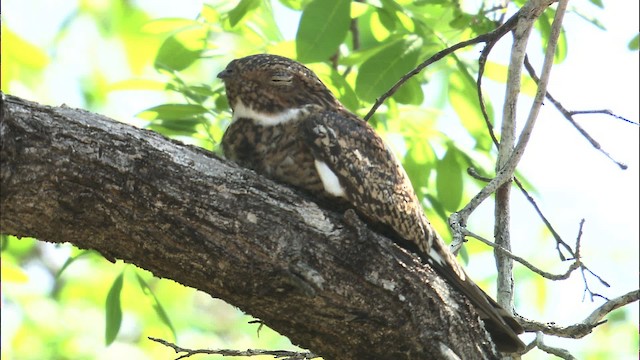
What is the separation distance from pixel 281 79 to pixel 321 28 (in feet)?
0.76

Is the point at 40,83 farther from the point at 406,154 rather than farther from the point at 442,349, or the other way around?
the point at 442,349

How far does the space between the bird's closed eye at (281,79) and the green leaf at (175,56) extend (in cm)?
56

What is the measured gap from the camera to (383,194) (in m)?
2.96

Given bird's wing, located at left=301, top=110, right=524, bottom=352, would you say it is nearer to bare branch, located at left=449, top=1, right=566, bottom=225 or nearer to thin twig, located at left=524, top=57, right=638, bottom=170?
bare branch, located at left=449, top=1, right=566, bottom=225

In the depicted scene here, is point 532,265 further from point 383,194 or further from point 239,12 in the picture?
point 239,12

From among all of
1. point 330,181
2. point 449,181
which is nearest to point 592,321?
point 330,181

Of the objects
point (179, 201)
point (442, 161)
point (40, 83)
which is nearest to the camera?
point (179, 201)

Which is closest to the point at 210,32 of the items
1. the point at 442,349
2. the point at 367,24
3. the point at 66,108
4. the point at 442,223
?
the point at 367,24

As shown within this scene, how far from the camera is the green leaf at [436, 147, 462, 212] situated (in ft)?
12.1

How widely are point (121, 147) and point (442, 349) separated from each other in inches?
41.6

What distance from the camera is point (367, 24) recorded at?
3.94 metres

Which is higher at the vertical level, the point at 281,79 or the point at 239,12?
the point at 239,12

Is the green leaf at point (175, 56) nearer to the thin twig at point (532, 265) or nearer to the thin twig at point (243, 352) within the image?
the thin twig at point (243, 352)

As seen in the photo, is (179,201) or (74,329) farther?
(74,329)
